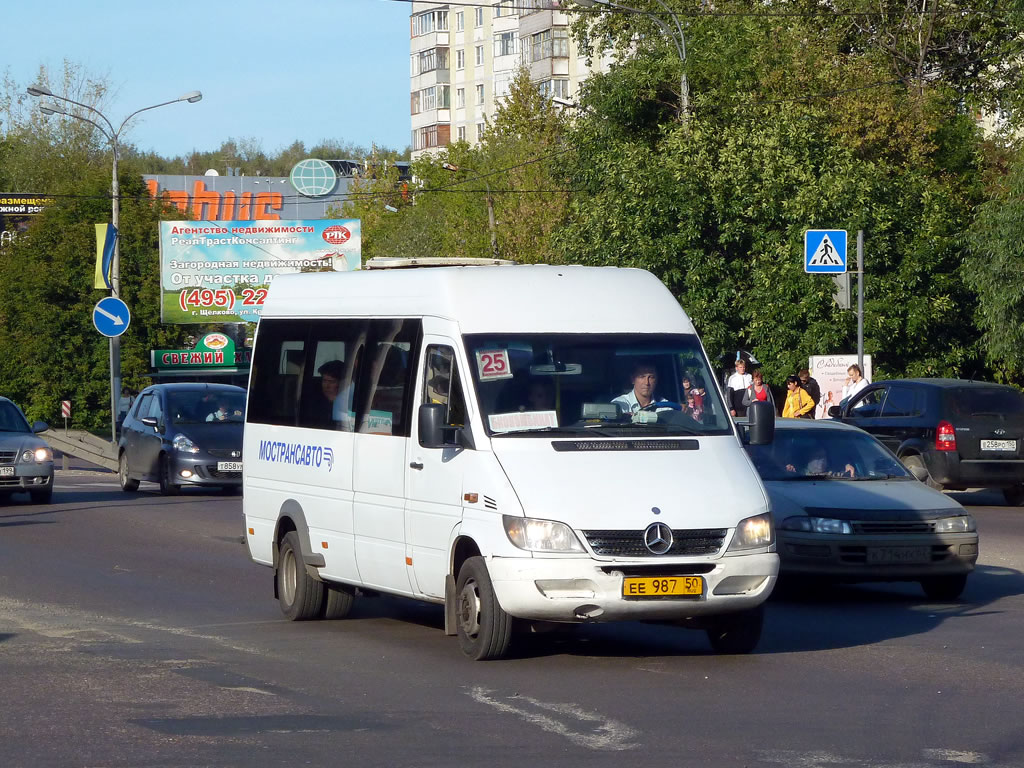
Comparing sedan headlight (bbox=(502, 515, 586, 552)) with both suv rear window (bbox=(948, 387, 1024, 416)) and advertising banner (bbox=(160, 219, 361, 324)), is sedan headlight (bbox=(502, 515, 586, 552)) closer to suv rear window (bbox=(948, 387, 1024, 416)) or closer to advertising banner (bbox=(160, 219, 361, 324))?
suv rear window (bbox=(948, 387, 1024, 416))

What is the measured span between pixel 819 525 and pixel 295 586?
3.84m

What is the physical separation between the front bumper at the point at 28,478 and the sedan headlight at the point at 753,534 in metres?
16.5

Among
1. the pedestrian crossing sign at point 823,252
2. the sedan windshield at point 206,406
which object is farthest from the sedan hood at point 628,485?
the pedestrian crossing sign at point 823,252

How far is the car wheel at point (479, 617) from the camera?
9.52 m

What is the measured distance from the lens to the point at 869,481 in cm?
1350

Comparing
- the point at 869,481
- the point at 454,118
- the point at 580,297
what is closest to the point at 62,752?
the point at 580,297

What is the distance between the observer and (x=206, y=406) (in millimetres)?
26344

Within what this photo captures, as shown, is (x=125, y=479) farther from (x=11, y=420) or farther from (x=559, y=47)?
(x=559, y=47)

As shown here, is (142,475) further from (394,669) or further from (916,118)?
(916,118)

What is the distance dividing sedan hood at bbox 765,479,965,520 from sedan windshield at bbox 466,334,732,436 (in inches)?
108

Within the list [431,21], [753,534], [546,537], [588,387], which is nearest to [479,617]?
[546,537]

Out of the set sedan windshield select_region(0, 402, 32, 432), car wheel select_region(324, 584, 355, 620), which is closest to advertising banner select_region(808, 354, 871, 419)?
sedan windshield select_region(0, 402, 32, 432)

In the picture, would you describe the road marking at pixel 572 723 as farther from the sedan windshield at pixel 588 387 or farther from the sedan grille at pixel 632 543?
the sedan windshield at pixel 588 387

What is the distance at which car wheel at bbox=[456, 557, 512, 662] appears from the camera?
31.2 ft
